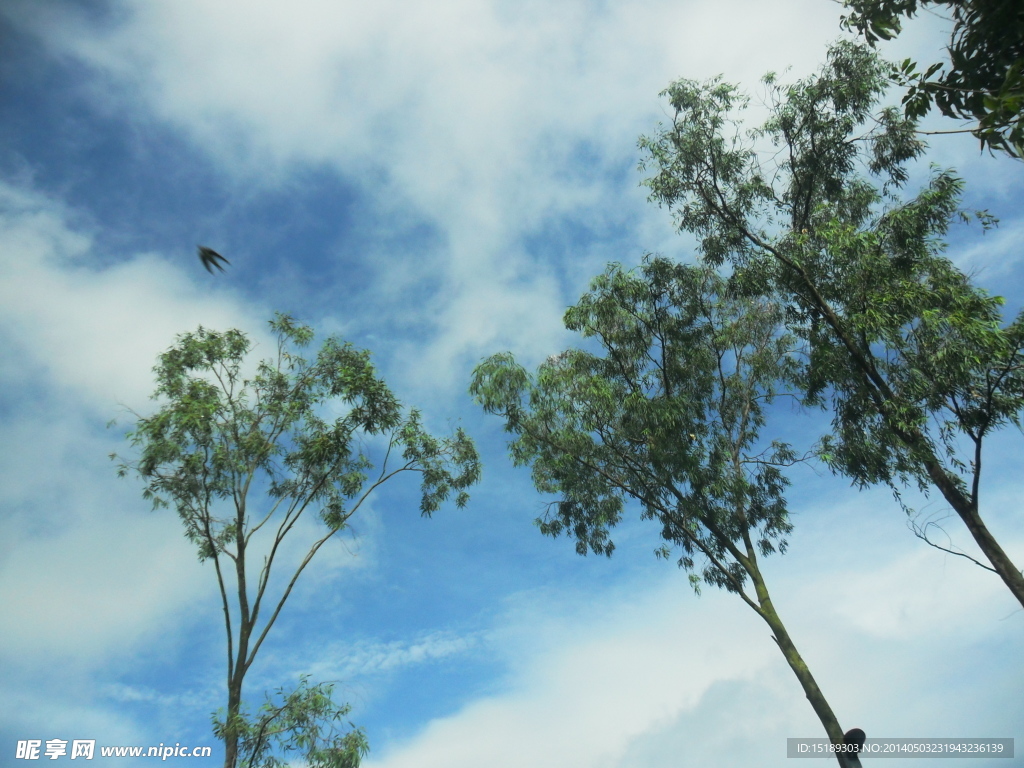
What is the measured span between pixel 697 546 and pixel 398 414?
9417 millimetres

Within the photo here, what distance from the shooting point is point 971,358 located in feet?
35.7

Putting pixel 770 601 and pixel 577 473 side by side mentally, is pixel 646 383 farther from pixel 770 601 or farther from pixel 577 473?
pixel 770 601

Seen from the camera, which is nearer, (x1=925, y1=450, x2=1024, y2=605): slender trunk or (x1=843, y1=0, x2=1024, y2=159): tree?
(x1=843, y1=0, x2=1024, y2=159): tree

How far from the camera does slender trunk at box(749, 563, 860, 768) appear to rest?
13.5 m

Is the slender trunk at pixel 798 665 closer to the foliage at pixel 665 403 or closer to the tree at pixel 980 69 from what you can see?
the foliage at pixel 665 403

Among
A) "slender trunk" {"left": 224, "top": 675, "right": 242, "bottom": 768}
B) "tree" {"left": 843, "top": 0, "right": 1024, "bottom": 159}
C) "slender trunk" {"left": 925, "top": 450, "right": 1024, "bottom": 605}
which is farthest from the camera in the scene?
"slender trunk" {"left": 224, "top": 675, "right": 242, "bottom": 768}

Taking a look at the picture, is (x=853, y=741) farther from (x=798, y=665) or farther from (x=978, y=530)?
(x=798, y=665)

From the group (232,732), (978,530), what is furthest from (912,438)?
(232,732)

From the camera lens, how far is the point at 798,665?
14672mm

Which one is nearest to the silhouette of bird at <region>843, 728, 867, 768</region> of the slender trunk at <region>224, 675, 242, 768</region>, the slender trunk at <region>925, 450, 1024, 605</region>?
the slender trunk at <region>925, 450, 1024, 605</region>

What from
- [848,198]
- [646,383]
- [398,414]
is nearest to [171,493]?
[398,414]

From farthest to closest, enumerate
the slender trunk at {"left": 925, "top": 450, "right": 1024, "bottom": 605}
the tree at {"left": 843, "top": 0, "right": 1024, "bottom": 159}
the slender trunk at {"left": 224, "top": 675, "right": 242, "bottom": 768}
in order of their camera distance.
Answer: the slender trunk at {"left": 224, "top": 675, "right": 242, "bottom": 768}
the slender trunk at {"left": 925, "top": 450, "right": 1024, "bottom": 605}
the tree at {"left": 843, "top": 0, "right": 1024, "bottom": 159}

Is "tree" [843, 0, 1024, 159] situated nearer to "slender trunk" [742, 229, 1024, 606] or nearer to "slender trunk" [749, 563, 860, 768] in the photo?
"slender trunk" [742, 229, 1024, 606]

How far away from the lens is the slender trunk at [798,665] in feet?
44.4
